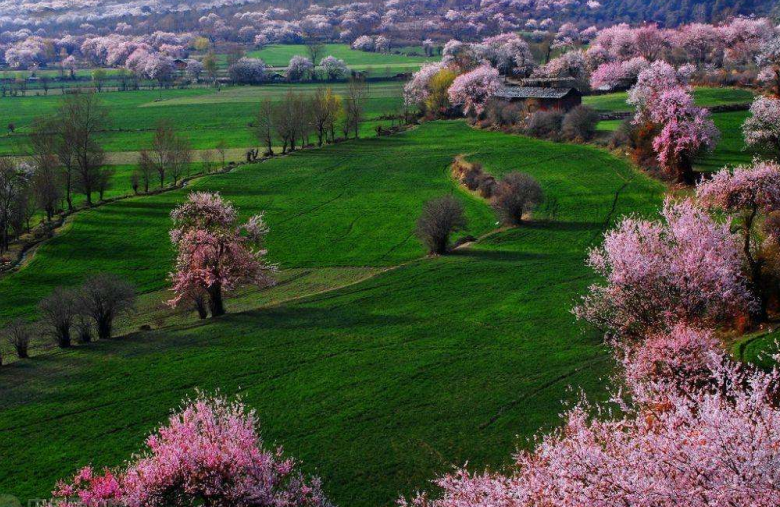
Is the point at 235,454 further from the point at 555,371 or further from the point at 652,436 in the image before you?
the point at 555,371

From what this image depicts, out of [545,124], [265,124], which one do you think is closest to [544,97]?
[545,124]

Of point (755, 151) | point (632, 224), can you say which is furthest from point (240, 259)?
point (755, 151)

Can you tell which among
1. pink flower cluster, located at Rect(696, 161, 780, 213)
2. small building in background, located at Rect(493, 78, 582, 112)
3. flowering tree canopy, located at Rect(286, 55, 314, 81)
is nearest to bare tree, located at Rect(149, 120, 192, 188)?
small building in background, located at Rect(493, 78, 582, 112)

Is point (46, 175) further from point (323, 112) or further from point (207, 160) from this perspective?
point (323, 112)

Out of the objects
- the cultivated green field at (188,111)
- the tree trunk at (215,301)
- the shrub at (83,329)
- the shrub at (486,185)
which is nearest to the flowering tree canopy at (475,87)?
the cultivated green field at (188,111)

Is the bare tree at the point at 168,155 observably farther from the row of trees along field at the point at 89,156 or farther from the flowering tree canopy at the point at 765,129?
the flowering tree canopy at the point at 765,129
